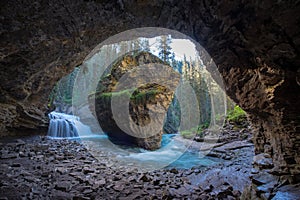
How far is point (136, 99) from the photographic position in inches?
446

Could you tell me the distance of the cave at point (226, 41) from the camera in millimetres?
2189

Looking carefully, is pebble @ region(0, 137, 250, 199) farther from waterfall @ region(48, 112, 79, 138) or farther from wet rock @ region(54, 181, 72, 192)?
waterfall @ region(48, 112, 79, 138)

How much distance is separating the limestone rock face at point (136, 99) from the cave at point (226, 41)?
720 cm

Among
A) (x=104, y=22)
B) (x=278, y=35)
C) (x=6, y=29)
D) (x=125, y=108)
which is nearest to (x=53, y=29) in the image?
(x=6, y=29)

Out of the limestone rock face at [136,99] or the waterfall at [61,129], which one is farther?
the waterfall at [61,129]

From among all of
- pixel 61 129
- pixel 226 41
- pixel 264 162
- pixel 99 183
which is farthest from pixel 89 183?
pixel 61 129

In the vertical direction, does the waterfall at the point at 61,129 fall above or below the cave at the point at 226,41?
below

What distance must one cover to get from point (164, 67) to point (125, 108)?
4004 mm

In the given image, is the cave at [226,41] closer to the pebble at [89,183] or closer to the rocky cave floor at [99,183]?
the rocky cave floor at [99,183]

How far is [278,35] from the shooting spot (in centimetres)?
207

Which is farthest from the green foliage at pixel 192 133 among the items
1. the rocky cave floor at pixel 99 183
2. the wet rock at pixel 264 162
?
the wet rock at pixel 264 162

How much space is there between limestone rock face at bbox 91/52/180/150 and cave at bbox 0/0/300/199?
7202mm

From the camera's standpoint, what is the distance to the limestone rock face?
11.3m

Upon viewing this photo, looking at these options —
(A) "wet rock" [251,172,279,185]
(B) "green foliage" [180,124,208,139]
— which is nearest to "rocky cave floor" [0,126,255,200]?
(A) "wet rock" [251,172,279,185]
